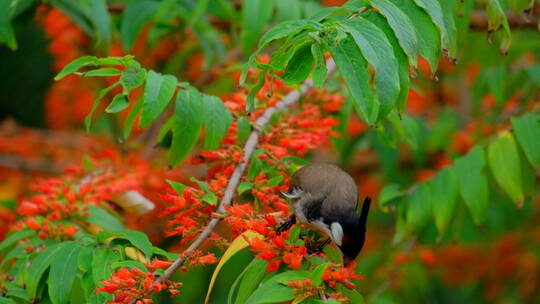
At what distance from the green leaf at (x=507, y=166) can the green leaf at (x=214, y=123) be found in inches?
50.3

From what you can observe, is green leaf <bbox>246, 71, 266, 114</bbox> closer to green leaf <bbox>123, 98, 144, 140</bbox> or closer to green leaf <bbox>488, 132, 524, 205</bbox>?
green leaf <bbox>123, 98, 144, 140</bbox>

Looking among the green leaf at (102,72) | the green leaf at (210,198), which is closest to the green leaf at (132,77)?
the green leaf at (102,72)

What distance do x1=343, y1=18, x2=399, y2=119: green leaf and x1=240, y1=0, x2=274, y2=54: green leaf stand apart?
5.25ft

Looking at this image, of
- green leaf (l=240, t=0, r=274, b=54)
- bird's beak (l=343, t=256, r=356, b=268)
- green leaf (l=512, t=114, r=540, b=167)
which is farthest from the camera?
green leaf (l=240, t=0, r=274, b=54)

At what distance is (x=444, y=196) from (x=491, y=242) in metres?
3.31

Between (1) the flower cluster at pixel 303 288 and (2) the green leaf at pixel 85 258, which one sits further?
(2) the green leaf at pixel 85 258

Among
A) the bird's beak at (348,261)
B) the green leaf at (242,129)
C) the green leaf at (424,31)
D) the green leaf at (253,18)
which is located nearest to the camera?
the green leaf at (424,31)

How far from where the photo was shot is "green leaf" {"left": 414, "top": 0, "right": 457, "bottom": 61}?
2.37m

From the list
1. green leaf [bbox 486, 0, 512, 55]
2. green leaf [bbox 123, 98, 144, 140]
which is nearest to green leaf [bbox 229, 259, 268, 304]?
green leaf [bbox 123, 98, 144, 140]

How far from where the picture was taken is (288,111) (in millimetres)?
3492

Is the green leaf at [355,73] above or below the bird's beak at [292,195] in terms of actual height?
above

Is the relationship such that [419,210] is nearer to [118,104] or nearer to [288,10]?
[288,10]

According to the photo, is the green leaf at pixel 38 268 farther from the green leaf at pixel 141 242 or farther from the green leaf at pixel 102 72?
the green leaf at pixel 102 72

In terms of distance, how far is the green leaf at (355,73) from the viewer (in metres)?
2.15
